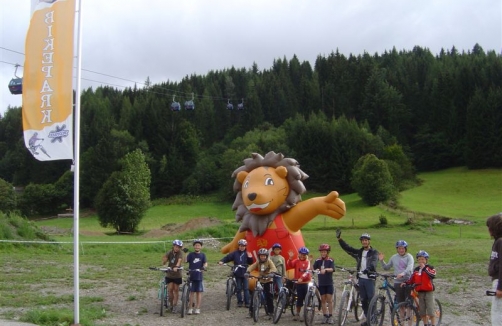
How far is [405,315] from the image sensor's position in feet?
33.9

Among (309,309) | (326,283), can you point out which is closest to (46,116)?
(309,309)

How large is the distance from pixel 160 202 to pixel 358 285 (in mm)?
65520

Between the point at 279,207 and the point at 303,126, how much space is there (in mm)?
63352

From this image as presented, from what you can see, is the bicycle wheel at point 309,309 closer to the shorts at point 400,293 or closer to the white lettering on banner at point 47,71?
the shorts at point 400,293

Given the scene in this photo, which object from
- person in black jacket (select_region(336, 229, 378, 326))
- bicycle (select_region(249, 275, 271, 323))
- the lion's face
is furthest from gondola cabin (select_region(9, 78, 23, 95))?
person in black jacket (select_region(336, 229, 378, 326))

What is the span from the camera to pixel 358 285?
11266 millimetres

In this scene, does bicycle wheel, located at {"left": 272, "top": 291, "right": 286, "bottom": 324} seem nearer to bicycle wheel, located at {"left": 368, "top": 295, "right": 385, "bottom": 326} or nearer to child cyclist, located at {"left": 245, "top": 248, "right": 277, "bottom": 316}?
child cyclist, located at {"left": 245, "top": 248, "right": 277, "bottom": 316}

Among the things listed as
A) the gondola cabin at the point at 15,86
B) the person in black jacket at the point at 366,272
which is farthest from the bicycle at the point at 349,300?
the gondola cabin at the point at 15,86

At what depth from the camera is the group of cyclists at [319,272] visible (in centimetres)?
1037

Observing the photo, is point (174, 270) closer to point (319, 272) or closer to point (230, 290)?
point (230, 290)

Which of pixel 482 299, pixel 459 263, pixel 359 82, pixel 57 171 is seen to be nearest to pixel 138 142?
pixel 57 171

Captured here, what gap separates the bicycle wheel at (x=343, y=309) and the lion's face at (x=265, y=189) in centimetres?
393

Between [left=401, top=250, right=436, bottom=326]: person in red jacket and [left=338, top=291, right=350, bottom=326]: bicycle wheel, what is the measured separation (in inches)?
50.6

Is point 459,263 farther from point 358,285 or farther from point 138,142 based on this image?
point 138,142
